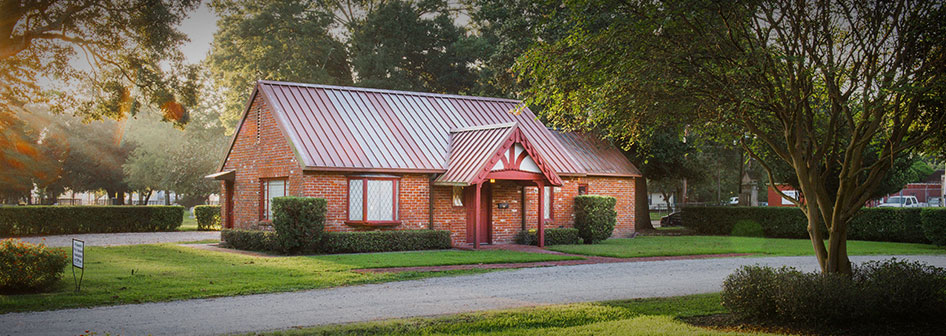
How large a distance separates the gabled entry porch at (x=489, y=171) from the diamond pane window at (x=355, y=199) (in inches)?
98.5

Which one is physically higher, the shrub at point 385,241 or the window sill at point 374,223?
the window sill at point 374,223

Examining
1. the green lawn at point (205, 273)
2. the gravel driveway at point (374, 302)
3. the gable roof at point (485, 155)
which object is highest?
the gable roof at point (485, 155)

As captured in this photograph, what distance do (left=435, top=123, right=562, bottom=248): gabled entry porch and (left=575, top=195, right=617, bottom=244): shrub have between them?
213cm

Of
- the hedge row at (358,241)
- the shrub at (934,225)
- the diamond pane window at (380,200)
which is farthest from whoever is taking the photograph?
the shrub at (934,225)

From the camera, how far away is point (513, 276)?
1593 centimetres

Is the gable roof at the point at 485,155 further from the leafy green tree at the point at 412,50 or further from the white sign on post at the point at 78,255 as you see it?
the leafy green tree at the point at 412,50

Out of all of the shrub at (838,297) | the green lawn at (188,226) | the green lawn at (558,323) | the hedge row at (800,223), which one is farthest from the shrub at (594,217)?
the green lawn at (188,226)

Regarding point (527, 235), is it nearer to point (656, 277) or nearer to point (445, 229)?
point (445, 229)

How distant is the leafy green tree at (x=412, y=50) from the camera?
142 ft

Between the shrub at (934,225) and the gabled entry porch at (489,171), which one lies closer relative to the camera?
the gabled entry porch at (489,171)

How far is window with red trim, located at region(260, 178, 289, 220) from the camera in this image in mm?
24312

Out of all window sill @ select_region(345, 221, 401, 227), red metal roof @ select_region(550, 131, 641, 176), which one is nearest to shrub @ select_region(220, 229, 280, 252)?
Answer: window sill @ select_region(345, 221, 401, 227)

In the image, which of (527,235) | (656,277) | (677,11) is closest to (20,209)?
(527,235)

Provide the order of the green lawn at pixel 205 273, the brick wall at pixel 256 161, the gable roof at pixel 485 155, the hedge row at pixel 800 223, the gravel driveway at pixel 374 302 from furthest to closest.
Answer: the hedge row at pixel 800 223 < the brick wall at pixel 256 161 < the gable roof at pixel 485 155 < the green lawn at pixel 205 273 < the gravel driveway at pixel 374 302
